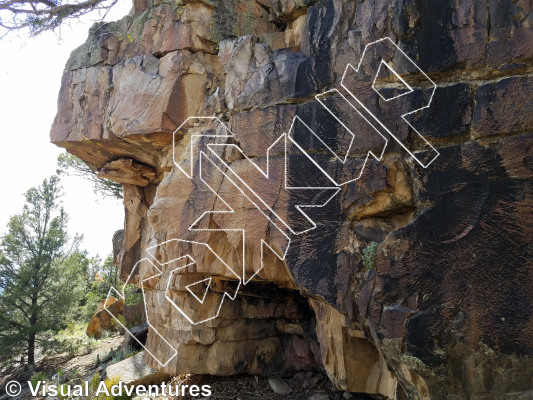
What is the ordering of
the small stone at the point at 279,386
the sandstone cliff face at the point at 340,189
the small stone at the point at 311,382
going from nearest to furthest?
1. the sandstone cliff face at the point at 340,189
2. the small stone at the point at 279,386
3. the small stone at the point at 311,382

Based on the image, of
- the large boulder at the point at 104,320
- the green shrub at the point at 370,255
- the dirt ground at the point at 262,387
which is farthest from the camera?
the large boulder at the point at 104,320

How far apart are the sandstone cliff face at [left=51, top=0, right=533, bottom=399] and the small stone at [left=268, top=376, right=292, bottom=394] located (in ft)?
1.06

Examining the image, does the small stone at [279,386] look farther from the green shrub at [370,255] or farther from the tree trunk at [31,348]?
the tree trunk at [31,348]

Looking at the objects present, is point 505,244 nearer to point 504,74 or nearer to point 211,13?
point 504,74

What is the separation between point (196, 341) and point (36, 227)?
1001 centimetres

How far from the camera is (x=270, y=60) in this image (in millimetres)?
6086

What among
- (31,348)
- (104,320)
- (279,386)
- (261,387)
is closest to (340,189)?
(279,386)

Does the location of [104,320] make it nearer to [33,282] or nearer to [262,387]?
[33,282]

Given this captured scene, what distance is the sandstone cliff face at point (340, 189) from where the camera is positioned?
4.32 meters

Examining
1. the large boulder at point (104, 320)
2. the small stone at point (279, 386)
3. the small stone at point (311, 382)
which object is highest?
the large boulder at point (104, 320)

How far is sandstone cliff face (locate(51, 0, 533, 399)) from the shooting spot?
4324 mm

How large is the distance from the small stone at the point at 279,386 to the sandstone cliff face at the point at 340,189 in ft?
1.06

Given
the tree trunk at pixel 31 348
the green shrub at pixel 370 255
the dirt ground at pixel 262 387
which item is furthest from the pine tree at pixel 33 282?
the green shrub at pixel 370 255

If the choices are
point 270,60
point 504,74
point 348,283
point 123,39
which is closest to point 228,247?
point 348,283
